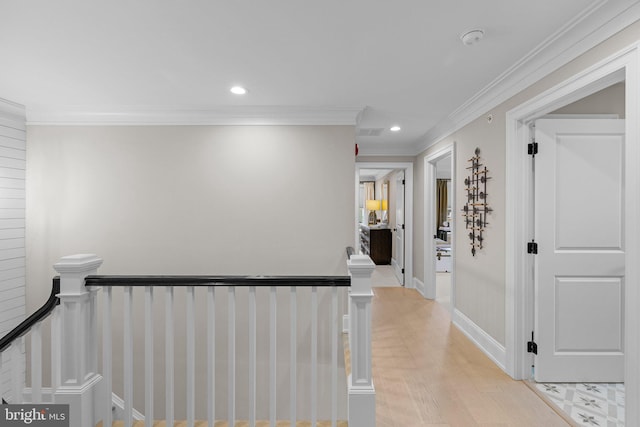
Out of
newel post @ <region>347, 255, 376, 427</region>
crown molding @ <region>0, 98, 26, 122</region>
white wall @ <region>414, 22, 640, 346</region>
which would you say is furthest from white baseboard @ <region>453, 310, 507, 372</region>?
crown molding @ <region>0, 98, 26, 122</region>

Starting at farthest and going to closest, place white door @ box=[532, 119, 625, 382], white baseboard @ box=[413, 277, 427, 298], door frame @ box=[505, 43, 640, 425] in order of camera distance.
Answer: white baseboard @ box=[413, 277, 427, 298] → white door @ box=[532, 119, 625, 382] → door frame @ box=[505, 43, 640, 425]

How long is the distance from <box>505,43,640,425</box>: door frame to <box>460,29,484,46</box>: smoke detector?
62 cm

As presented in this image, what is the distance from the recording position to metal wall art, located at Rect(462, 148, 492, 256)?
301cm

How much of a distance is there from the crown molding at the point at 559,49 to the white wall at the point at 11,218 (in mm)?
4557

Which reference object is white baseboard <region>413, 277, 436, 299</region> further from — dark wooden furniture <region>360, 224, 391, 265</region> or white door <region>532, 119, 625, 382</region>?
dark wooden furniture <region>360, 224, 391, 265</region>

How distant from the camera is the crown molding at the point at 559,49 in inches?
63.1

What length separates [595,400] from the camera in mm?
2217

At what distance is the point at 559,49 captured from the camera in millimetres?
1977

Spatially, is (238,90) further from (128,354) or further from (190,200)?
(128,354)

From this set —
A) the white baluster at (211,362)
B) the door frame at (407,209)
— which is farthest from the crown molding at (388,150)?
the white baluster at (211,362)

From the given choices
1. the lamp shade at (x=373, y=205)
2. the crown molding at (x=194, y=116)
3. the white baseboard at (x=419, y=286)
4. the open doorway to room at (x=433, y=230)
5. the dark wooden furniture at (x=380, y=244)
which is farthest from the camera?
the lamp shade at (x=373, y=205)

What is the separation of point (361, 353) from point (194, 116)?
2.88 meters

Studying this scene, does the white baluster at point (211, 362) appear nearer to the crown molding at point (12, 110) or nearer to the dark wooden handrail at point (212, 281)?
the dark wooden handrail at point (212, 281)

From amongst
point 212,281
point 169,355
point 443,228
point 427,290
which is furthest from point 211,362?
point 443,228
